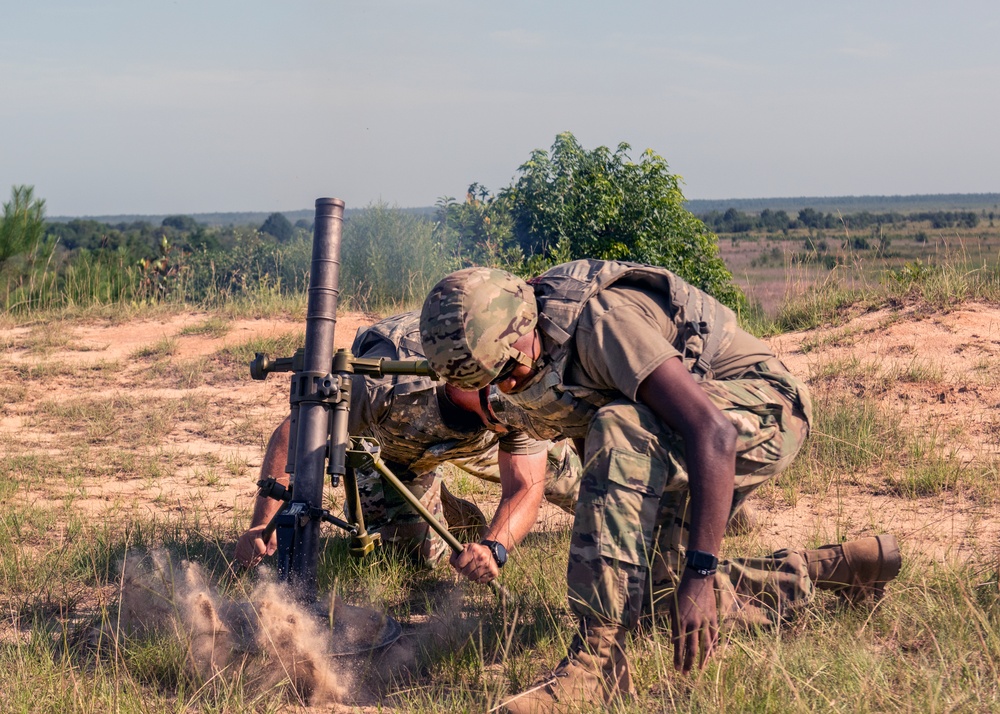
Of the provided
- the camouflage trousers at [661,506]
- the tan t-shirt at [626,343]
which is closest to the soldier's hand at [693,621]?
the camouflage trousers at [661,506]

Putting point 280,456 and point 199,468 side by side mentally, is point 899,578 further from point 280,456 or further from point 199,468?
point 199,468

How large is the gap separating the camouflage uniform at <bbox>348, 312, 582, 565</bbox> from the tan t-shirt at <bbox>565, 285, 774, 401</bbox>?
33.6 inches

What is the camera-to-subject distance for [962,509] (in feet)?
14.2

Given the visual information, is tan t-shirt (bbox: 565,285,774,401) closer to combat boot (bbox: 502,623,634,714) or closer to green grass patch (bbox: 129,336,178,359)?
combat boot (bbox: 502,623,634,714)

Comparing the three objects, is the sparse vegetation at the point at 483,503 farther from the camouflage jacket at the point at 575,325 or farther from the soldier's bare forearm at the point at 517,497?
the camouflage jacket at the point at 575,325

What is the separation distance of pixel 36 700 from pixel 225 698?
553 mm

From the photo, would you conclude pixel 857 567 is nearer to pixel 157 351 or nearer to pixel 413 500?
pixel 413 500

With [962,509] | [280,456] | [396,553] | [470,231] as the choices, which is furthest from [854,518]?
[470,231]

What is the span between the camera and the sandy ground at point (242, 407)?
4456 millimetres

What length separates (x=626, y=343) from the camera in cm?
283

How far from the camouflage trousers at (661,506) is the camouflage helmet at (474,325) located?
15.0 inches

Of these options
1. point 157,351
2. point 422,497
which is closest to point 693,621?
point 422,497

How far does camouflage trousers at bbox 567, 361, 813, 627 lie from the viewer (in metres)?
2.71

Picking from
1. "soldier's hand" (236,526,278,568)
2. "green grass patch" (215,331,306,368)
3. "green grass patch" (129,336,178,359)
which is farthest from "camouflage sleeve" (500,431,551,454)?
"green grass patch" (129,336,178,359)
